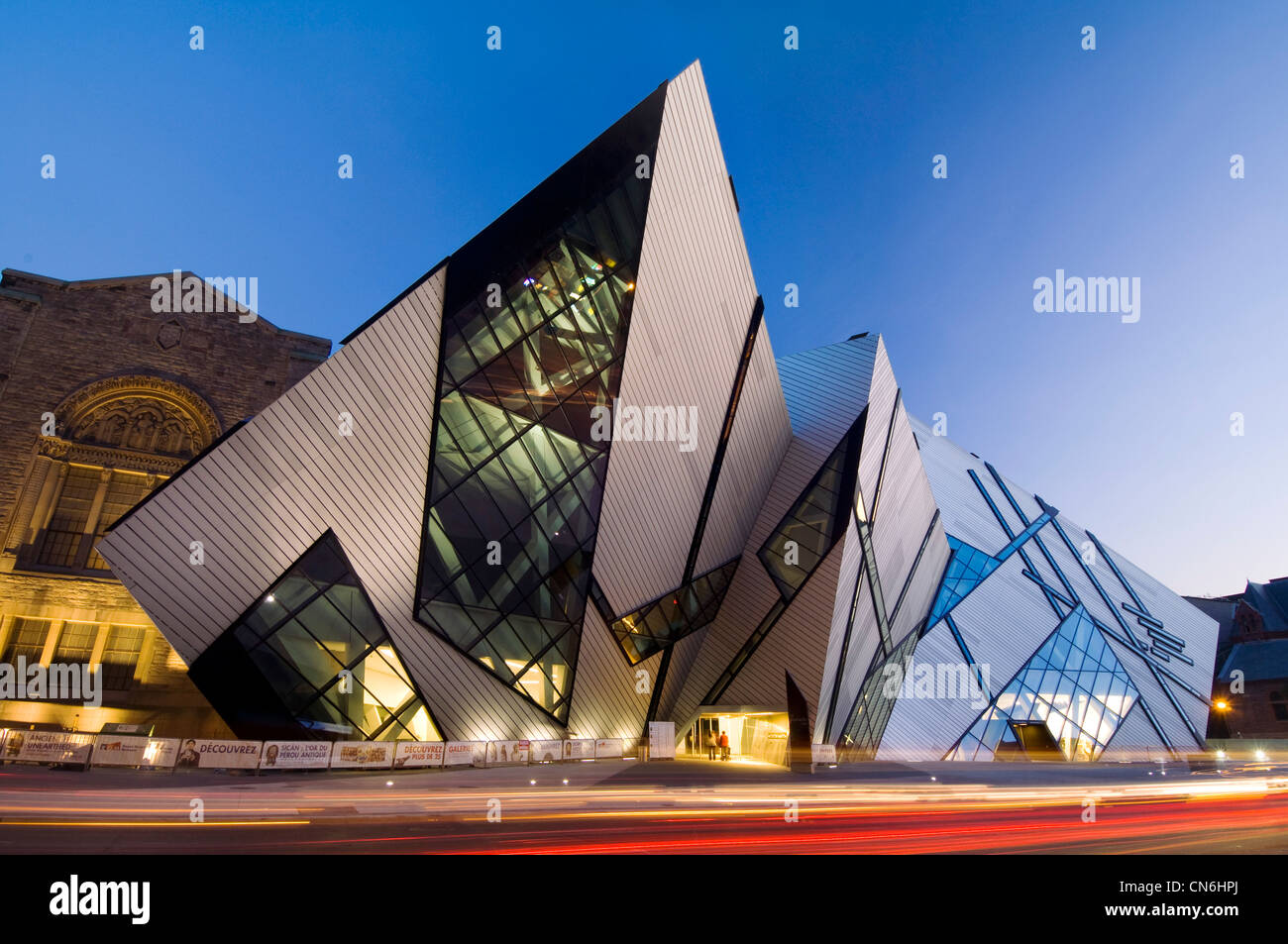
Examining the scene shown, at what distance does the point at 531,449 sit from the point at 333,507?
19.8 ft

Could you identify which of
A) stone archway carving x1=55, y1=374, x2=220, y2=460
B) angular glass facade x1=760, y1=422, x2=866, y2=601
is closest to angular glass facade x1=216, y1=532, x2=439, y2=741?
angular glass facade x1=760, y1=422, x2=866, y2=601

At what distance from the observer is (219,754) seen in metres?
15.0

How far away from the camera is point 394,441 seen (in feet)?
59.3

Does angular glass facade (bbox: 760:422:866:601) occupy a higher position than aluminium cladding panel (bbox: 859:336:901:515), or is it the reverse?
aluminium cladding panel (bbox: 859:336:901:515)

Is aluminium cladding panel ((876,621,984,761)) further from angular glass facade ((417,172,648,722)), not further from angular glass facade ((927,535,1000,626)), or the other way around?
angular glass facade ((417,172,648,722))

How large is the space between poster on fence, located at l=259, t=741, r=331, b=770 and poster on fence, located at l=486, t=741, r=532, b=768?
467cm

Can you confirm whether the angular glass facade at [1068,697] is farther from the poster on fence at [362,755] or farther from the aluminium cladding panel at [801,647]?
the poster on fence at [362,755]

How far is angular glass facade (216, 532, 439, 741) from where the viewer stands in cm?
1658

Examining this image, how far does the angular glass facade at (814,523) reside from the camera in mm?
25812

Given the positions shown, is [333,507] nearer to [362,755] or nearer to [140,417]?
[362,755]
